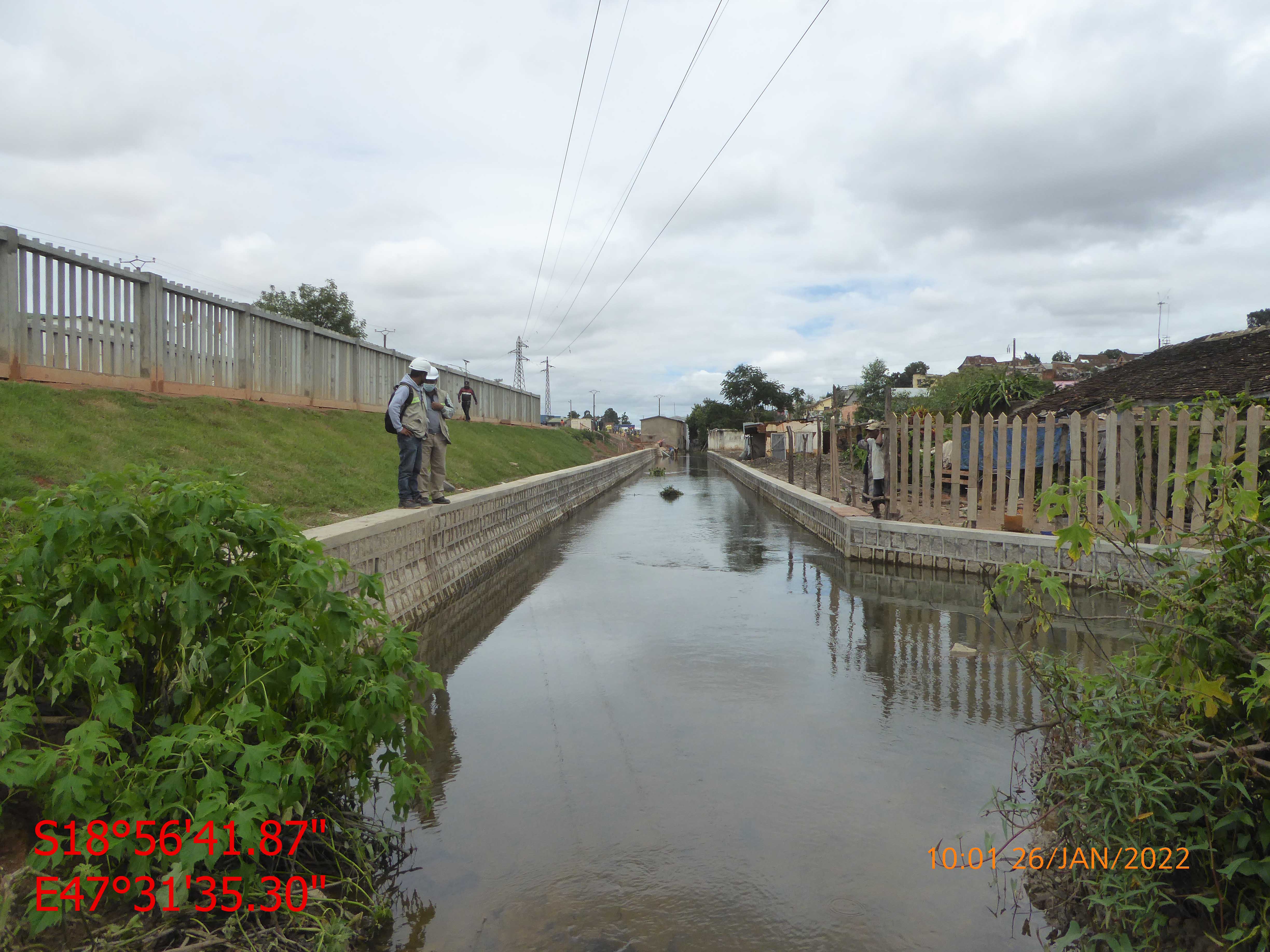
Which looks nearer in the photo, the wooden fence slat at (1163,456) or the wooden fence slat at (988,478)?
the wooden fence slat at (1163,456)

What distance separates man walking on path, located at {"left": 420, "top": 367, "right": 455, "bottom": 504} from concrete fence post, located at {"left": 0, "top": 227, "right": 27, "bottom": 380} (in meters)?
3.89

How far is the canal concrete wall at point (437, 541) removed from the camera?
255 inches

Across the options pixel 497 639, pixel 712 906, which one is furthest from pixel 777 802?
pixel 497 639

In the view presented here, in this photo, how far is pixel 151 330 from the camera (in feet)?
31.4

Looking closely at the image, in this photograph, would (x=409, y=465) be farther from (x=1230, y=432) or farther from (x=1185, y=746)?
(x=1230, y=432)

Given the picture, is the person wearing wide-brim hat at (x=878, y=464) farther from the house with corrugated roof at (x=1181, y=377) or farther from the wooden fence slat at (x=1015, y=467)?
the house with corrugated roof at (x=1181, y=377)

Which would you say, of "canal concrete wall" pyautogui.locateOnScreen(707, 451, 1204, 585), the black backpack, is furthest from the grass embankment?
"canal concrete wall" pyautogui.locateOnScreen(707, 451, 1204, 585)

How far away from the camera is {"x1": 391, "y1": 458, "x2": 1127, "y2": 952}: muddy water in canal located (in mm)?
3203

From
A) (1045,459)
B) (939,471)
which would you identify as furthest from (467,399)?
(1045,459)

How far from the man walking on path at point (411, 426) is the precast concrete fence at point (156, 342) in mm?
3468

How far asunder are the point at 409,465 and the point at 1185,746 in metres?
7.54

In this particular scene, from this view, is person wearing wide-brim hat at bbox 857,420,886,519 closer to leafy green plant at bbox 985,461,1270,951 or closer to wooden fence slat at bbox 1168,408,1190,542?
wooden fence slat at bbox 1168,408,1190,542

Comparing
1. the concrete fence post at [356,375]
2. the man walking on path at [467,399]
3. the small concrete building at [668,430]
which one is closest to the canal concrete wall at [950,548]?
the concrete fence post at [356,375]
